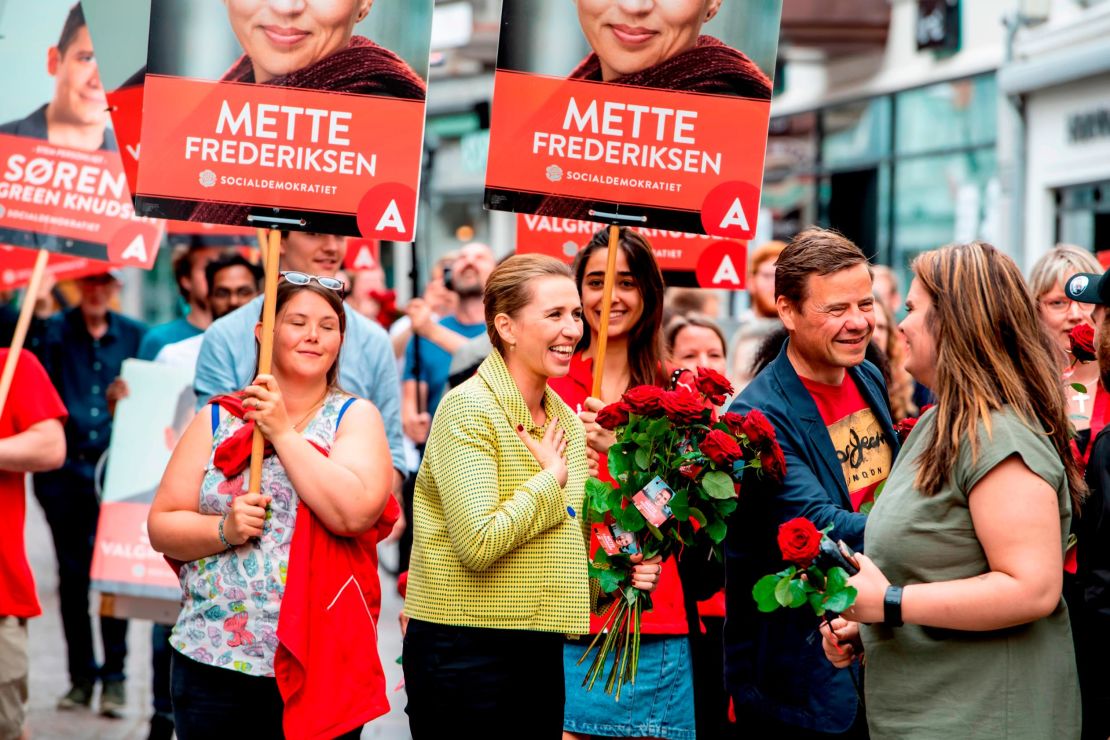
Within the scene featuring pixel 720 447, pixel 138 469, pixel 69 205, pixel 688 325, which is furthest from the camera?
pixel 138 469

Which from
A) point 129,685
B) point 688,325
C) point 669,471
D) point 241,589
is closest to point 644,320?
point 688,325

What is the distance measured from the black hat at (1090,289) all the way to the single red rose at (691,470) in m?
1.13

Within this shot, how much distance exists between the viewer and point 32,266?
289 inches

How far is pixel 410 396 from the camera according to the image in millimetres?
9680

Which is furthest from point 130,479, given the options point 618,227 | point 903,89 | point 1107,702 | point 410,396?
point 903,89

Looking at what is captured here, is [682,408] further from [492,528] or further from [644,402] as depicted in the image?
[492,528]

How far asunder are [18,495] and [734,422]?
3.23 m

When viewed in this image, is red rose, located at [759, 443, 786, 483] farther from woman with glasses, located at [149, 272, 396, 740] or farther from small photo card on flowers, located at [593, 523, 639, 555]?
woman with glasses, located at [149, 272, 396, 740]

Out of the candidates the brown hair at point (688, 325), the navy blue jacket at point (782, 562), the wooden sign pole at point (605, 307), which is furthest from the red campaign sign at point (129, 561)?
the navy blue jacket at point (782, 562)

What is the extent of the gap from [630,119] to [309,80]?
104 cm

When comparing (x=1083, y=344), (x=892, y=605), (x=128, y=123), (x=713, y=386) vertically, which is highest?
(x=128, y=123)

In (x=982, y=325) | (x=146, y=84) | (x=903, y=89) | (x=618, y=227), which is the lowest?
(x=982, y=325)

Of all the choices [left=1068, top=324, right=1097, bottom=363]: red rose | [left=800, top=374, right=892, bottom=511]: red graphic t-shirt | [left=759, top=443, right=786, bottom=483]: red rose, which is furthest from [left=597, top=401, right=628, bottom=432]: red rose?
[left=1068, top=324, right=1097, bottom=363]: red rose

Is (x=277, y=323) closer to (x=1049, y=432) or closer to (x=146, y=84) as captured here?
(x=146, y=84)
